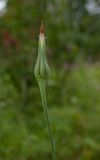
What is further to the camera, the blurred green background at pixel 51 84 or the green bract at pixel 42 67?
the blurred green background at pixel 51 84

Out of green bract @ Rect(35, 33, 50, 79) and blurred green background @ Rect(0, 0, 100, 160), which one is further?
blurred green background @ Rect(0, 0, 100, 160)

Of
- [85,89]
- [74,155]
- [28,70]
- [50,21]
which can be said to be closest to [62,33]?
[50,21]

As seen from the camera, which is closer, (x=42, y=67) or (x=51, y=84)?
(x=42, y=67)

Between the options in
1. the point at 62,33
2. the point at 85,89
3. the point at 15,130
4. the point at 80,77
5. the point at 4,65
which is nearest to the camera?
the point at 15,130

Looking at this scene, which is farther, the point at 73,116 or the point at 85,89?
the point at 85,89

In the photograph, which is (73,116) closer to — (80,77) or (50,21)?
(50,21)

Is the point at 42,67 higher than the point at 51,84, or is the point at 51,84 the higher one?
the point at 42,67

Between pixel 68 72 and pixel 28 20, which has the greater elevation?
pixel 28 20

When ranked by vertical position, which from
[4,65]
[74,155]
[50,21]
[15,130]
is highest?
[50,21]
